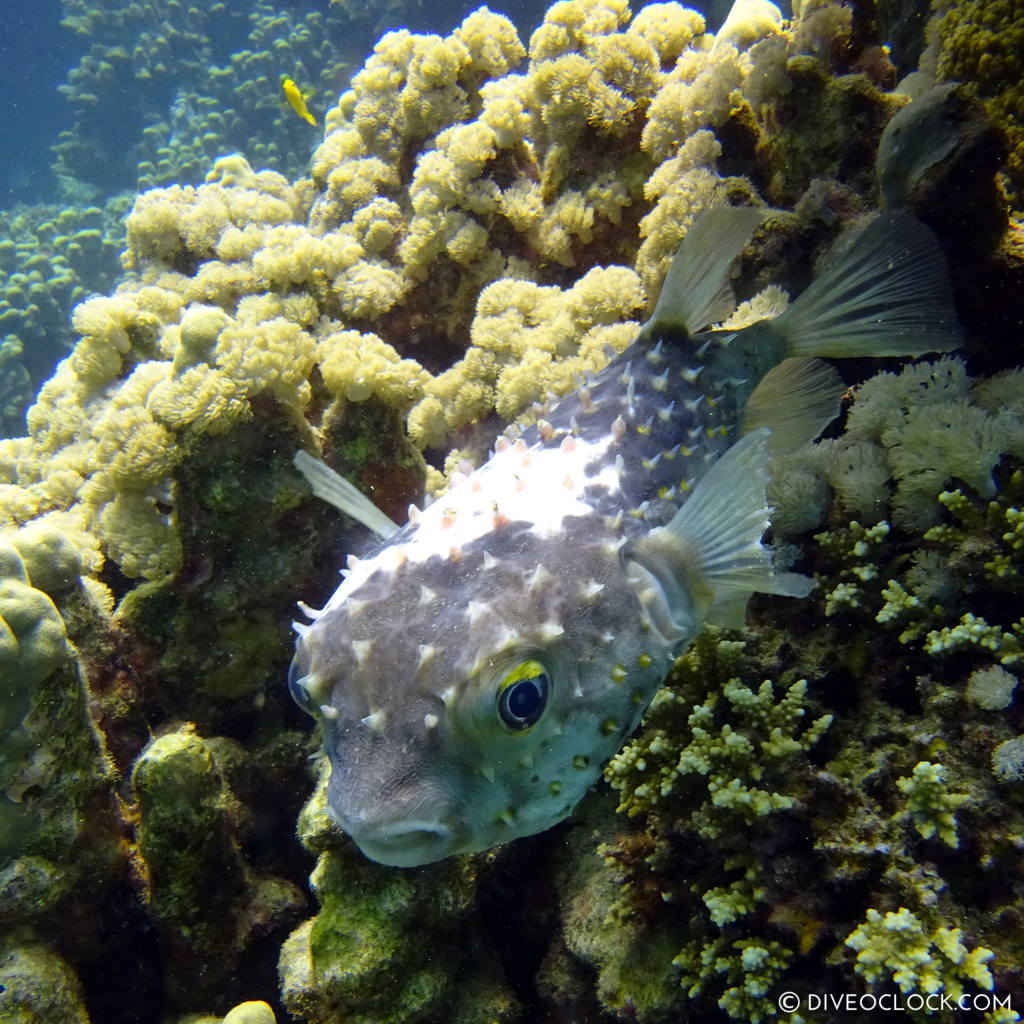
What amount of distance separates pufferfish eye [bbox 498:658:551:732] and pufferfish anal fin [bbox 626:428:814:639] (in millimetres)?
487

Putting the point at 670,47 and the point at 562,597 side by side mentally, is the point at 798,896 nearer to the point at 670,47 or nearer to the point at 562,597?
the point at 562,597

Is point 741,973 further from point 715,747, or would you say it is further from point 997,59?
point 997,59

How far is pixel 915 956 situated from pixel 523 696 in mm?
1607

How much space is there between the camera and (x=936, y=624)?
2631 millimetres

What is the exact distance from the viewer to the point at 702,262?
306 cm

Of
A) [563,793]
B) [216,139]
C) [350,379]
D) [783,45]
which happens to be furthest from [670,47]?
[216,139]

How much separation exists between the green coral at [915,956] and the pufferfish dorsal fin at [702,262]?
244cm

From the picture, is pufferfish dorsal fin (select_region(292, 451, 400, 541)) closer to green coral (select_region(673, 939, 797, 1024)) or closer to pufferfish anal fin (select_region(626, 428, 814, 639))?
pufferfish anal fin (select_region(626, 428, 814, 639))

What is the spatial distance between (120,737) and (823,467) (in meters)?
4.27

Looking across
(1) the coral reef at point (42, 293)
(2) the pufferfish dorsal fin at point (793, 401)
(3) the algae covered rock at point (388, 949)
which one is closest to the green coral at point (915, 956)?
(3) the algae covered rock at point (388, 949)

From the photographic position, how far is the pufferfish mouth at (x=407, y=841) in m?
1.68

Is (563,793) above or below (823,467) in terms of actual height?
below

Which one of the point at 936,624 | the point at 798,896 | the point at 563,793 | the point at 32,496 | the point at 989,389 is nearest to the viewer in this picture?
the point at 563,793

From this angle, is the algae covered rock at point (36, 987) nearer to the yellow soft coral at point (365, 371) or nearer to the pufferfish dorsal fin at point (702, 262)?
the yellow soft coral at point (365, 371)
